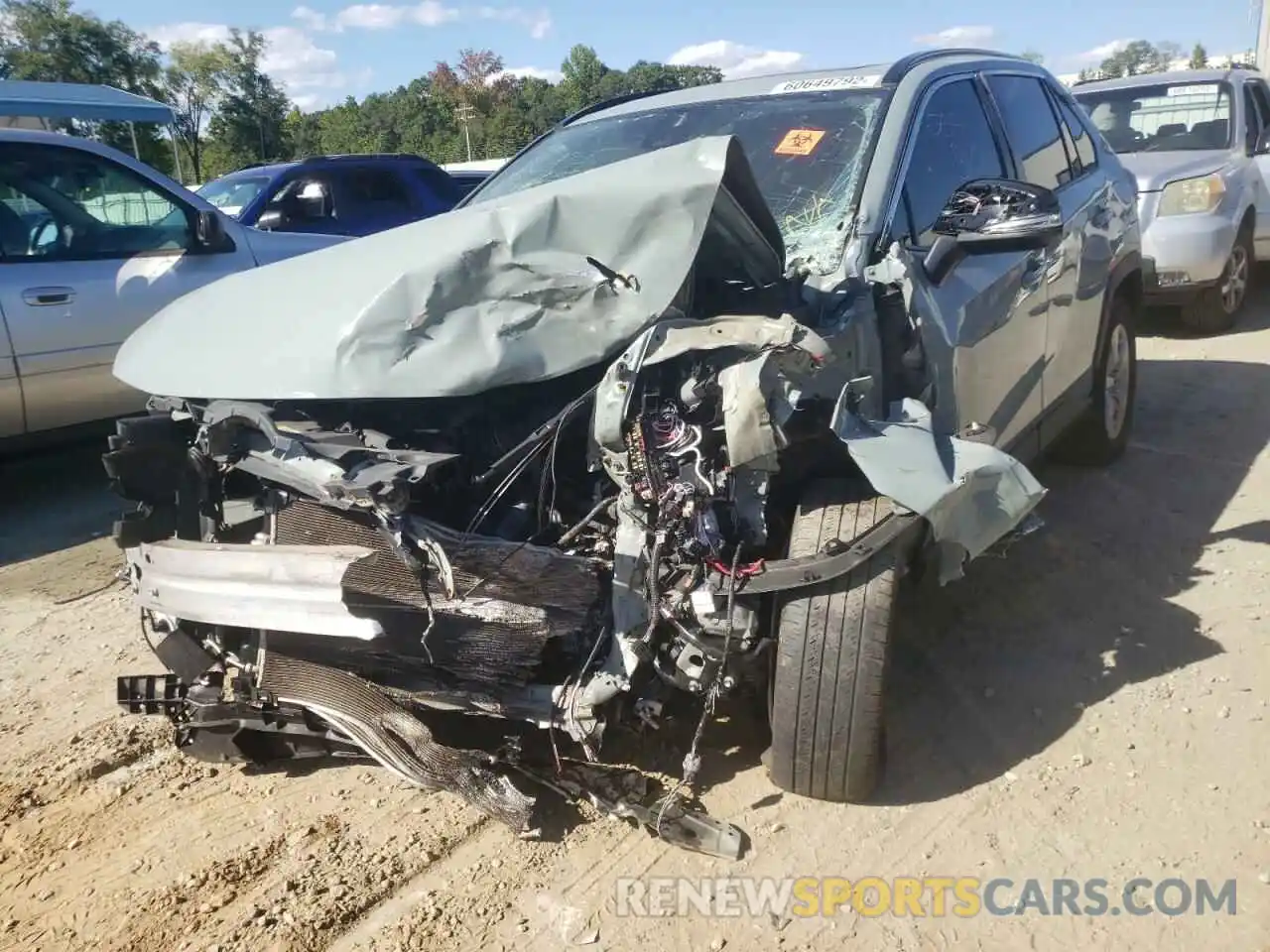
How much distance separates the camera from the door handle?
5.00m

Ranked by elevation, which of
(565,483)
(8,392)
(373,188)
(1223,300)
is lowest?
(1223,300)

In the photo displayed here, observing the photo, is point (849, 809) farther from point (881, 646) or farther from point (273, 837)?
point (273, 837)

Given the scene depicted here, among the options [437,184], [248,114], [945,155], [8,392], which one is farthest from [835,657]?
[248,114]

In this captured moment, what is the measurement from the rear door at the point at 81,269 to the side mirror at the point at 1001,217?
4130mm

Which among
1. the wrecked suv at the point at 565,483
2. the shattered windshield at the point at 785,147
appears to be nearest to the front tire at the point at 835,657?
the wrecked suv at the point at 565,483

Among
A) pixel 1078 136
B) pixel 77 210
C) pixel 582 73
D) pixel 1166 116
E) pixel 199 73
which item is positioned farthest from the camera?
pixel 582 73

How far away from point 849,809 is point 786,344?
124 centimetres

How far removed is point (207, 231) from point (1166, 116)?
24.0 ft

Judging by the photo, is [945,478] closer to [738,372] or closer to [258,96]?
[738,372]

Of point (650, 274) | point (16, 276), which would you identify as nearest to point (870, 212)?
point (650, 274)

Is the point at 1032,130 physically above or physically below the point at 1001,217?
above

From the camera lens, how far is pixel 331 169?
30.6ft

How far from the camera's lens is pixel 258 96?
134 feet

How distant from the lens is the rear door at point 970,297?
3.03 meters
